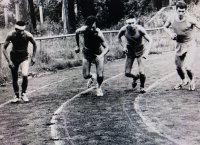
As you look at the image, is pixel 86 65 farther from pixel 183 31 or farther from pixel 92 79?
pixel 183 31

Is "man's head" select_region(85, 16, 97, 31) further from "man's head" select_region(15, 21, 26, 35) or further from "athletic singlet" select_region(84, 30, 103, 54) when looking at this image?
"man's head" select_region(15, 21, 26, 35)

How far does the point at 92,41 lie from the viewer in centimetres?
1198

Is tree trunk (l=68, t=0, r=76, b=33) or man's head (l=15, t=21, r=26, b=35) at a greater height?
man's head (l=15, t=21, r=26, b=35)

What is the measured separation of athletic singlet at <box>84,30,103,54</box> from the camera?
11.8 meters

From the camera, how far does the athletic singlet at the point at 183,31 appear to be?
465 inches

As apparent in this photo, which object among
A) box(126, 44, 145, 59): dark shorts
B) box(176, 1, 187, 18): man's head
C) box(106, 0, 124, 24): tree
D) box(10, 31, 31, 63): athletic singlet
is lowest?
box(106, 0, 124, 24): tree

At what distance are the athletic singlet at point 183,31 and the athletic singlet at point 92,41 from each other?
202 cm

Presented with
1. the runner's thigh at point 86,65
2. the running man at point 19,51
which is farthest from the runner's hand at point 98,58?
the running man at point 19,51

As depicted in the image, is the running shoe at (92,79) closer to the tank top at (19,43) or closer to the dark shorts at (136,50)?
the dark shorts at (136,50)

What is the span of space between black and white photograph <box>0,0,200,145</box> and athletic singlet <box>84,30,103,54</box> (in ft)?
0.09

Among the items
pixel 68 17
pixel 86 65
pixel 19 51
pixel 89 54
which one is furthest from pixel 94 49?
pixel 68 17

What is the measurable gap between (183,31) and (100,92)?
273 cm

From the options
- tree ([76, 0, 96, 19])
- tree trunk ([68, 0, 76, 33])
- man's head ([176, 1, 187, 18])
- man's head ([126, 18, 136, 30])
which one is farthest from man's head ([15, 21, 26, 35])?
tree ([76, 0, 96, 19])

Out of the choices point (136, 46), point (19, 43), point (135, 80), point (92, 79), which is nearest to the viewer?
point (19, 43)
